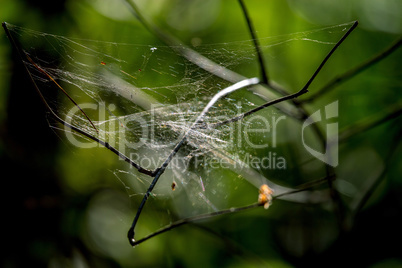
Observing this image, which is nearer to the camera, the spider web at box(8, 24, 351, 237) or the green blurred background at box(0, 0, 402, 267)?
the spider web at box(8, 24, 351, 237)

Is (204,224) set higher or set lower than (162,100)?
lower

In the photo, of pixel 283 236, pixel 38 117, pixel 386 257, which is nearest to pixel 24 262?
pixel 38 117

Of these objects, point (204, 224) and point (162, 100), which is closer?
point (162, 100)

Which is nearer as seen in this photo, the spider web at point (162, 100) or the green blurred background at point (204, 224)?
the spider web at point (162, 100)

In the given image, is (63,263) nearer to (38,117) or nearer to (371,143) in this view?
(38,117)
